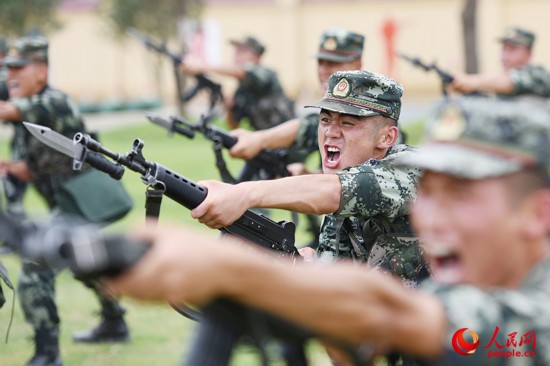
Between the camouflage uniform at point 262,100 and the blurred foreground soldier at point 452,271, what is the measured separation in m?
11.0

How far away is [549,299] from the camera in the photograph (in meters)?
2.67

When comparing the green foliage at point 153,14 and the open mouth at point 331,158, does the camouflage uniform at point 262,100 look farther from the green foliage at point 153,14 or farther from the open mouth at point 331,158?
the green foliage at point 153,14

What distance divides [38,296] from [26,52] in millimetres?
2253

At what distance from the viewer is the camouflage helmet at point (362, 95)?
5.16 metres

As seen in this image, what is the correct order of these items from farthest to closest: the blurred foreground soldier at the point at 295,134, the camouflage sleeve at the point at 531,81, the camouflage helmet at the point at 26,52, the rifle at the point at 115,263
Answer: the camouflage sleeve at the point at 531,81
the camouflage helmet at the point at 26,52
the blurred foreground soldier at the point at 295,134
the rifle at the point at 115,263

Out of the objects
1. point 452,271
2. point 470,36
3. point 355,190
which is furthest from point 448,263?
point 470,36

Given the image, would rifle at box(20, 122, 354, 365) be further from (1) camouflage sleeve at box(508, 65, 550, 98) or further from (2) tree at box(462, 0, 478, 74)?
(2) tree at box(462, 0, 478, 74)

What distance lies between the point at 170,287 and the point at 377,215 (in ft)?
8.48

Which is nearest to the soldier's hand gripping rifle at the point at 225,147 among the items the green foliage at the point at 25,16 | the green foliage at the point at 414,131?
the green foliage at the point at 414,131

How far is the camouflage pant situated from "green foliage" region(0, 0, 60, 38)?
2476 centimetres

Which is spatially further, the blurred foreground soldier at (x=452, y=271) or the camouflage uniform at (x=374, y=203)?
the camouflage uniform at (x=374, y=203)

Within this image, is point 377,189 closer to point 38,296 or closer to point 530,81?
point 38,296

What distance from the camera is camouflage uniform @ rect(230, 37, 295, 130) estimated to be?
1378cm

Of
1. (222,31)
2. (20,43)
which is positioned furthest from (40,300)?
(222,31)
